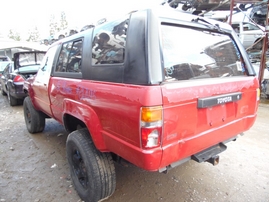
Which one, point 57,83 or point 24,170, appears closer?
point 57,83

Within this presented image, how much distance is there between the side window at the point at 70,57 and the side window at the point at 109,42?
387 mm

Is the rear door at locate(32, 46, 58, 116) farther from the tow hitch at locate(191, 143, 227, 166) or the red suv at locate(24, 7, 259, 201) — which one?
the tow hitch at locate(191, 143, 227, 166)

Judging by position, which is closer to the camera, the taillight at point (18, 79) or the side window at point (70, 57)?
the side window at point (70, 57)

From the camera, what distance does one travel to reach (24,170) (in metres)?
2.96

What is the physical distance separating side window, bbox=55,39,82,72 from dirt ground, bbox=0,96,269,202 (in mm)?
1497

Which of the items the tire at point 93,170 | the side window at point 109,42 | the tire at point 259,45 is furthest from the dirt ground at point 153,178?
the tire at point 259,45

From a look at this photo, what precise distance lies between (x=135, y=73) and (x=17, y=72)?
20.7 ft

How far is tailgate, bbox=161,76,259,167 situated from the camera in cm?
153

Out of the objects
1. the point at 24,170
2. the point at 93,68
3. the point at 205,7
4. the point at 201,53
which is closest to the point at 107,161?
the point at 93,68

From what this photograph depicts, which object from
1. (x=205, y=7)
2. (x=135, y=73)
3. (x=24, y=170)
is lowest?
(x=24, y=170)

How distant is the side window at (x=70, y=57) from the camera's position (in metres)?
2.39

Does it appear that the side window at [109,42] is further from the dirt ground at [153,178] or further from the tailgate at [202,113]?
the dirt ground at [153,178]

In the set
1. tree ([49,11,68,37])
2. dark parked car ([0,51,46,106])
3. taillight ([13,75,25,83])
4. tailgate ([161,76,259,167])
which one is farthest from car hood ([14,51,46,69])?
tree ([49,11,68,37])

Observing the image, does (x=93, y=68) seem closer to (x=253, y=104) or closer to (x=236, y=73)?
(x=236, y=73)
